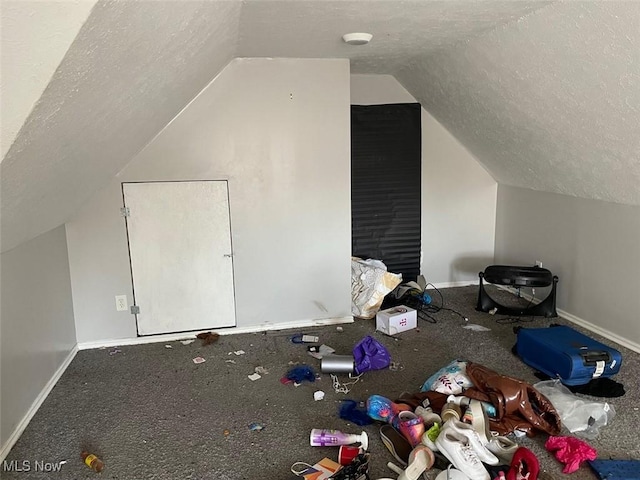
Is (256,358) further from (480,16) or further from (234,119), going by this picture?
(480,16)


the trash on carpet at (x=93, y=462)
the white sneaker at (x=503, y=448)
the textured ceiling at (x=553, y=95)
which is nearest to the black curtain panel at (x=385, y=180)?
the textured ceiling at (x=553, y=95)

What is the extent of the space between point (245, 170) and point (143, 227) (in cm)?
88

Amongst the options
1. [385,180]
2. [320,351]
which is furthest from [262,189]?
[385,180]

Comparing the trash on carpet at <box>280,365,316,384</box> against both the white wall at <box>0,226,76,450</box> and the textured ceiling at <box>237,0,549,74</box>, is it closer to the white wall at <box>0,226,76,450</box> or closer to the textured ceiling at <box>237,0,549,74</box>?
the white wall at <box>0,226,76,450</box>

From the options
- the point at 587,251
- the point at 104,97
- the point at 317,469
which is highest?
the point at 104,97

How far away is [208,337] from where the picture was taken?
3.57m

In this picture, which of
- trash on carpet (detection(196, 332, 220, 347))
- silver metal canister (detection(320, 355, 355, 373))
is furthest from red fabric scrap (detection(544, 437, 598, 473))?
trash on carpet (detection(196, 332, 220, 347))

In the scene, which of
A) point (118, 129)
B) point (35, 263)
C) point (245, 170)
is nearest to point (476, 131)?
point (245, 170)

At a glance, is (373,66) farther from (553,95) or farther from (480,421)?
(480,421)

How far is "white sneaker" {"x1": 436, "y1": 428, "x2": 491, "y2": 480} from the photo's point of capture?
1.93 metres

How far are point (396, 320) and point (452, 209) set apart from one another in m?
1.65

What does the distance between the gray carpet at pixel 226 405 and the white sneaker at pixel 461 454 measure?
0.31 meters

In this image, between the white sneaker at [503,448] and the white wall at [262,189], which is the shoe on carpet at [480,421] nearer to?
the white sneaker at [503,448]

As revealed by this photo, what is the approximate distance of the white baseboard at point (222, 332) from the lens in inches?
139
